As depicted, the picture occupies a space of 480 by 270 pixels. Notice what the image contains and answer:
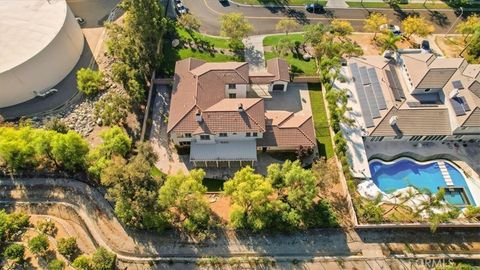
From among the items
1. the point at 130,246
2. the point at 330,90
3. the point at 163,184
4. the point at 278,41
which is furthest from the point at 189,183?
the point at 278,41

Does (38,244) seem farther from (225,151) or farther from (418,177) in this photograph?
(418,177)

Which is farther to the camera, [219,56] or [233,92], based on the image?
[219,56]

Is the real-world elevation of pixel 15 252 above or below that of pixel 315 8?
below

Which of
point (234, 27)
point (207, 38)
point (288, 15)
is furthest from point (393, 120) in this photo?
point (207, 38)

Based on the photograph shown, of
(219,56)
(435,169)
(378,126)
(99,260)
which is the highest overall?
(219,56)

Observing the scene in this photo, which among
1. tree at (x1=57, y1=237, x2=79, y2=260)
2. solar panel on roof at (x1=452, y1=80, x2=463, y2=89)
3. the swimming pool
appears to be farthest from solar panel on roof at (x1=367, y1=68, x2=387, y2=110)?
tree at (x1=57, y1=237, x2=79, y2=260)

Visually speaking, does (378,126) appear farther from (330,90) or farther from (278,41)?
(278,41)
